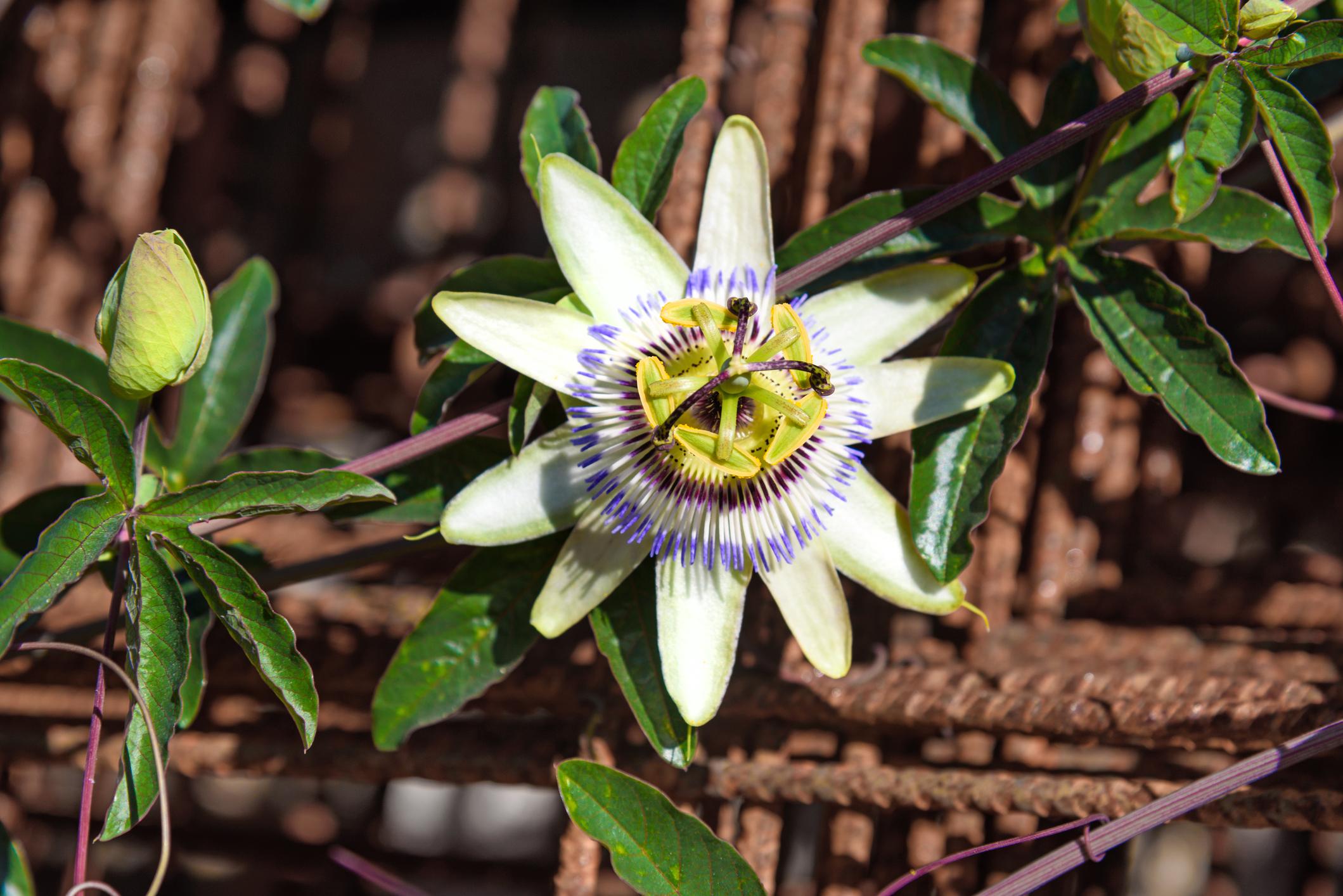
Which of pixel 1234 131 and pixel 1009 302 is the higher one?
pixel 1234 131

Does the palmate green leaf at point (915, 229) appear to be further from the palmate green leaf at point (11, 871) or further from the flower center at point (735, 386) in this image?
the palmate green leaf at point (11, 871)

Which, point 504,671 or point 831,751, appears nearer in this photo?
point 504,671

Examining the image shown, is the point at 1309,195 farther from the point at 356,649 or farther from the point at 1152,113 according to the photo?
the point at 356,649

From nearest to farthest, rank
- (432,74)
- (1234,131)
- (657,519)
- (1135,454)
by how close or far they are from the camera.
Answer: (1234,131)
(657,519)
(1135,454)
(432,74)

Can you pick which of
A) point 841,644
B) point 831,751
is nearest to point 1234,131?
point 841,644

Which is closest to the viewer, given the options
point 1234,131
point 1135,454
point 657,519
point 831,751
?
point 1234,131

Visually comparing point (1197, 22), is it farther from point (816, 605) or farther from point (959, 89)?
point (816, 605)

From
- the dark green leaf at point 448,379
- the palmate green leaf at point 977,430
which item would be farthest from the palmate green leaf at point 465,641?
the palmate green leaf at point 977,430
